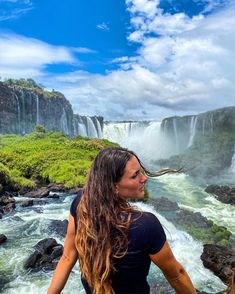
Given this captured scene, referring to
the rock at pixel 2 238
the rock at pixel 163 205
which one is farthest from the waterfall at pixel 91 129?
the rock at pixel 2 238

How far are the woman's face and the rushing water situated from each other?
903 millimetres

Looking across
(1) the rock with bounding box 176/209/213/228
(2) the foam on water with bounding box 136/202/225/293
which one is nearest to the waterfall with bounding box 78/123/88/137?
(1) the rock with bounding box 176/209/213/228

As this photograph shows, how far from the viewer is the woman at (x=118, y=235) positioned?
254 cm

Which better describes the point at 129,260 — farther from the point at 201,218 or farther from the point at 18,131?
the point at 18,131

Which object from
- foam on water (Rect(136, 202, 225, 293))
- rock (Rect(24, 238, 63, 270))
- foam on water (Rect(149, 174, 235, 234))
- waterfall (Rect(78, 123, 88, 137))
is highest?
waterfall (Rect(78, 123, 88, 137))

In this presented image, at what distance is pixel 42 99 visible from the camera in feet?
300

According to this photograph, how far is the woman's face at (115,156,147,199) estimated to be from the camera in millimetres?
2754

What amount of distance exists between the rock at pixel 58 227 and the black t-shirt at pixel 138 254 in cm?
1404

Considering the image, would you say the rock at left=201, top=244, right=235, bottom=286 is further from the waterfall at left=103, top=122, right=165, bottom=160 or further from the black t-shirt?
the waterfall at left=103, top=122, right=165, bottom=160

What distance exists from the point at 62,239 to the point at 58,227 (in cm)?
151

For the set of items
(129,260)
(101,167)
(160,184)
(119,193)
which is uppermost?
(101,167)

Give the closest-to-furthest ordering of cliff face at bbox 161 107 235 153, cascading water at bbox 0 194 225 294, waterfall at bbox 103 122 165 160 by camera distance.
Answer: cascading water at bbox 0 194 225 294 → cliff face at bbox 161 107 235 153 → waterfall at bbox 103 122 165 160

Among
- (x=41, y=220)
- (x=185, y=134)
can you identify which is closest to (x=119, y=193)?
(x=41, y=220)

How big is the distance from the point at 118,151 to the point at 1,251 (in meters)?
13.0
